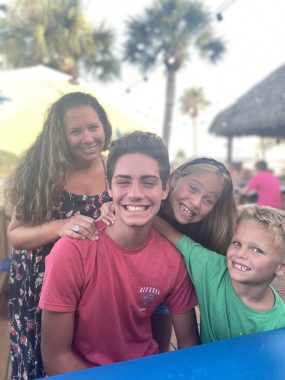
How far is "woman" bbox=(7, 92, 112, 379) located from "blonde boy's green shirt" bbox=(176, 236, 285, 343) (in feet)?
1.33

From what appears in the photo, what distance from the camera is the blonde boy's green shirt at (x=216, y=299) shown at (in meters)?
1.40

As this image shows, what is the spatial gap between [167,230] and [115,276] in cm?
31

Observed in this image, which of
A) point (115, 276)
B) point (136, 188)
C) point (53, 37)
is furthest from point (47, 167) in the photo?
point (53, 37)

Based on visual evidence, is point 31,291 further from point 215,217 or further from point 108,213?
point 215,217

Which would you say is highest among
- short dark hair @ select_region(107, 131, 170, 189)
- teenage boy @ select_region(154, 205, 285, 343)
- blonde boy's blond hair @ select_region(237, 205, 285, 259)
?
short dark hair @ select_region(107, 131, 170, 189)

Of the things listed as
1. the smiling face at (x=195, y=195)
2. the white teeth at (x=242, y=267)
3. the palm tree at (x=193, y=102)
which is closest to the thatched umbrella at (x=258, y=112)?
the smiling face at (x=195, y=195)

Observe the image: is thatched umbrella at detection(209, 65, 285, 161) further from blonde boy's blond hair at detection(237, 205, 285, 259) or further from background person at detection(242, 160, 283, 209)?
blonde boy's blond hair at detection(237, 205, 285, 259)

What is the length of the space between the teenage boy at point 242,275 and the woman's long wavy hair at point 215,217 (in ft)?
0.33

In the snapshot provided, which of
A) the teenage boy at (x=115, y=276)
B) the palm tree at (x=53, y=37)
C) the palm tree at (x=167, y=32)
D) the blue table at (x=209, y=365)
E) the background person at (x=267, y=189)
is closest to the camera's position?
the blue table at (x=209, y=365)

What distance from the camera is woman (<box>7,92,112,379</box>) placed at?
52.5 inches

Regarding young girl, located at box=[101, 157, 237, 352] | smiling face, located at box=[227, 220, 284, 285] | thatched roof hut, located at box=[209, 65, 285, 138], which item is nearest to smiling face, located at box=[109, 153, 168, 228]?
young girl, located at box=[101, 157, 237, 352]

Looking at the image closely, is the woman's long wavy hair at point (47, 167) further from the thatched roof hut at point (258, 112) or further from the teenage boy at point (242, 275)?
the thatched roof hut at point (258, 112)

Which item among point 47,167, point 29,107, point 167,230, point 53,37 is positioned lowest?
point 167,230

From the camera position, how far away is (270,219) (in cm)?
140
